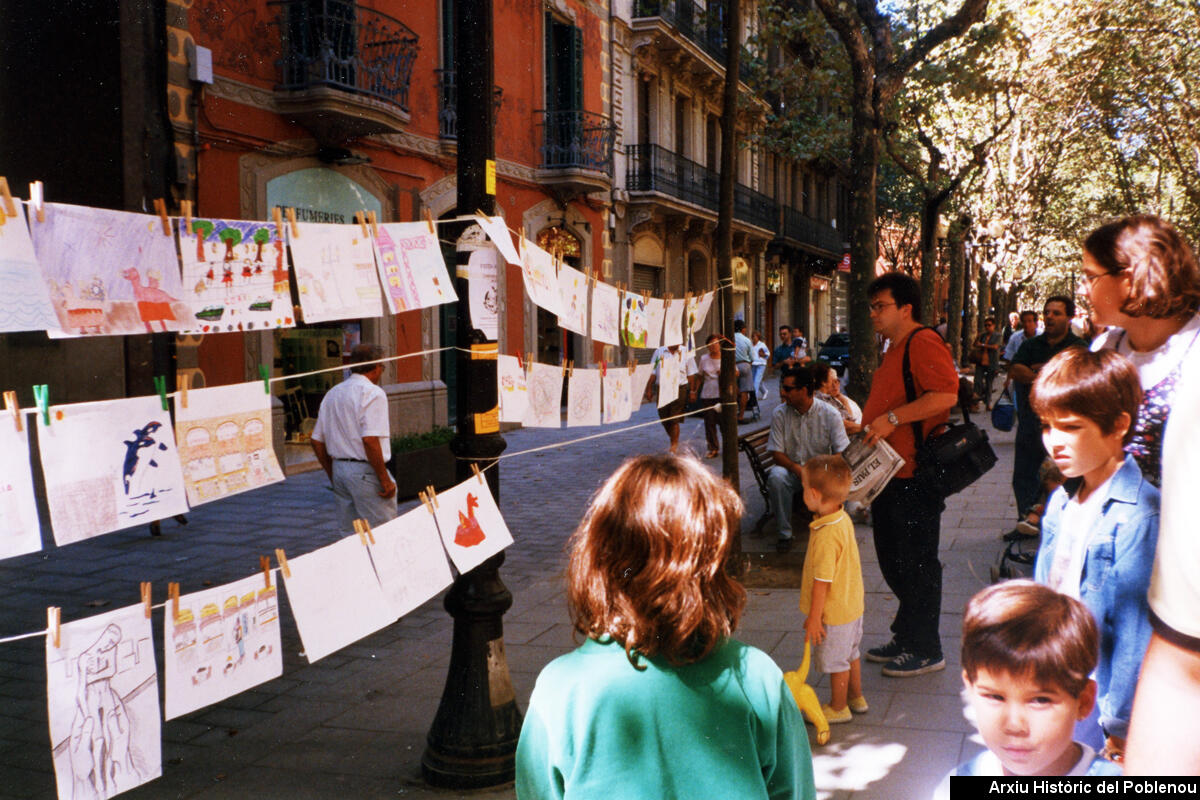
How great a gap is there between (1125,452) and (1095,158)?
29.5m

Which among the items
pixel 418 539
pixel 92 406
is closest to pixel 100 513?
pixel 92 406

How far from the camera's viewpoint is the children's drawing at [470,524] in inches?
138

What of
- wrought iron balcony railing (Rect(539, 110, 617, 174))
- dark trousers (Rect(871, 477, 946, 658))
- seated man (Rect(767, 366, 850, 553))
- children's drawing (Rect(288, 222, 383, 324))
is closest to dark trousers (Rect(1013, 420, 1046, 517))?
seated man (Rect(767, 366, 850, 553))

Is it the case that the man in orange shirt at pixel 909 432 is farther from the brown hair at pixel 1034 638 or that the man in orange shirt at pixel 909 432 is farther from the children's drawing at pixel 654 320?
the brown hair at pixel 1034 638

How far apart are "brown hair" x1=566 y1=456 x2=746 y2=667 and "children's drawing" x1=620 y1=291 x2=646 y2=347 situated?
3059mm

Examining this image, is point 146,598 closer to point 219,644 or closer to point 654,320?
point 219,644

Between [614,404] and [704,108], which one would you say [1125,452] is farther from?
[704,108]

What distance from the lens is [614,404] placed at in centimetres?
467

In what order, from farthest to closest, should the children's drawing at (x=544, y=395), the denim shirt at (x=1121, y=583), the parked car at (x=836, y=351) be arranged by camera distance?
the parked car at (x=836, y=351)
the children's drawing at (x=544, y=395)
the denim shirt at (x=1121, y=583)

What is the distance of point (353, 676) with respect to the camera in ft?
16.9

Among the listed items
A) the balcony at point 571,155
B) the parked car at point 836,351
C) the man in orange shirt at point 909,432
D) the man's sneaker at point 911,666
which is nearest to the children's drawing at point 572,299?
the man in orange shirt at point 909,432

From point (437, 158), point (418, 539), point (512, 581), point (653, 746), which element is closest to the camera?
point (653, 746)

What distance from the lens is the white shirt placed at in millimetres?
5914

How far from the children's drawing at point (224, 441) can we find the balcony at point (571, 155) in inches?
586
